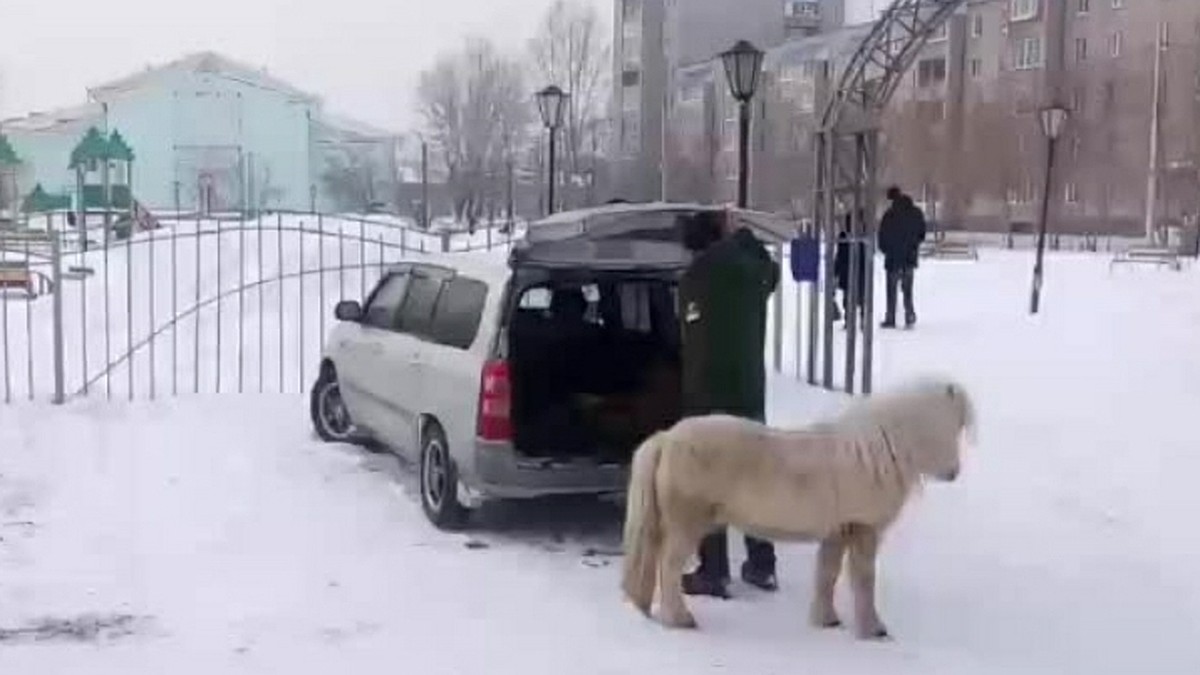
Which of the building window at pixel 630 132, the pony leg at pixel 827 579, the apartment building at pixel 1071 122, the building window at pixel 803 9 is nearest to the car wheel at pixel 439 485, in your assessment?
the pony leg at pixel 827 579

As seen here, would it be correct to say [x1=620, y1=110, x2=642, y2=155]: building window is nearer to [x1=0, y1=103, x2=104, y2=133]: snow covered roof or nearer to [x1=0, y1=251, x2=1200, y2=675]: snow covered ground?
[x1=0, y1=103, x2=104, y2=133]: snow covered roof

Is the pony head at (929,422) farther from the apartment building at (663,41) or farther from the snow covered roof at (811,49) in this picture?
the apartment building at (663,41)

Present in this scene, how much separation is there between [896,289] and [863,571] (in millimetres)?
13307

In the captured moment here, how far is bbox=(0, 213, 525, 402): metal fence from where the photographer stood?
1580 cm

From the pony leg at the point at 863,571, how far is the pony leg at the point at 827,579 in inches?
2.6

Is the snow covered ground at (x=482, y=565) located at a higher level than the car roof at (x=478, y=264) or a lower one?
lower

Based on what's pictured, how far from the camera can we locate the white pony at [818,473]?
6.55m

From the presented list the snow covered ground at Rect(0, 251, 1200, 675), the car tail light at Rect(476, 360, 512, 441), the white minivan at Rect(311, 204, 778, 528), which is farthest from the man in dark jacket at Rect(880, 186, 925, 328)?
the car tail light at Rect(476, 360, 512, 441)

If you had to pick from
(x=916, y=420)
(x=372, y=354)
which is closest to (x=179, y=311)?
(x=372, y=354)

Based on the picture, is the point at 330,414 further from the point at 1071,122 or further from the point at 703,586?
the point at 1071,122

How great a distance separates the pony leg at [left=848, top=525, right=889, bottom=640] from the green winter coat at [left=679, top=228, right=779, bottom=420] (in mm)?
888

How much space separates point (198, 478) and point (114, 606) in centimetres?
298

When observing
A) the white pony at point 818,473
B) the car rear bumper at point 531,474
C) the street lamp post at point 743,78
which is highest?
the street lamp post at point 743,78

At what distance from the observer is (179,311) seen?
25.0 meters
